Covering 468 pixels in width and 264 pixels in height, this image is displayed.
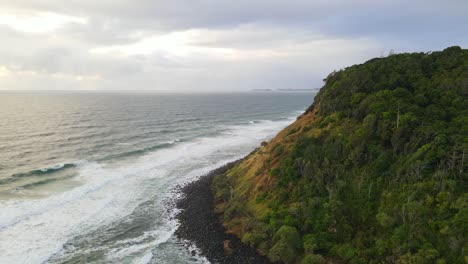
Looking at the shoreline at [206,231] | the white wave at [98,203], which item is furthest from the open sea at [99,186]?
the shoreline at [206,231]

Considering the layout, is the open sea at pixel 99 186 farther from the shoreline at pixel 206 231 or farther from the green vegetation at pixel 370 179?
the green vegetation at pixel 370 179

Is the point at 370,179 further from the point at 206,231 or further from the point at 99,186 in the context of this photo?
the point at 99,186

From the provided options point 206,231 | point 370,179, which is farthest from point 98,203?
point 370,179

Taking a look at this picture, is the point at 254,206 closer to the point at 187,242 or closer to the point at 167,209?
the point at 187,242

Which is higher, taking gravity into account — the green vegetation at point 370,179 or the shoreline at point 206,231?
the green vegetation at point 370,179

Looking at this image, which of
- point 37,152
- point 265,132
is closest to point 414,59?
point 265,132
